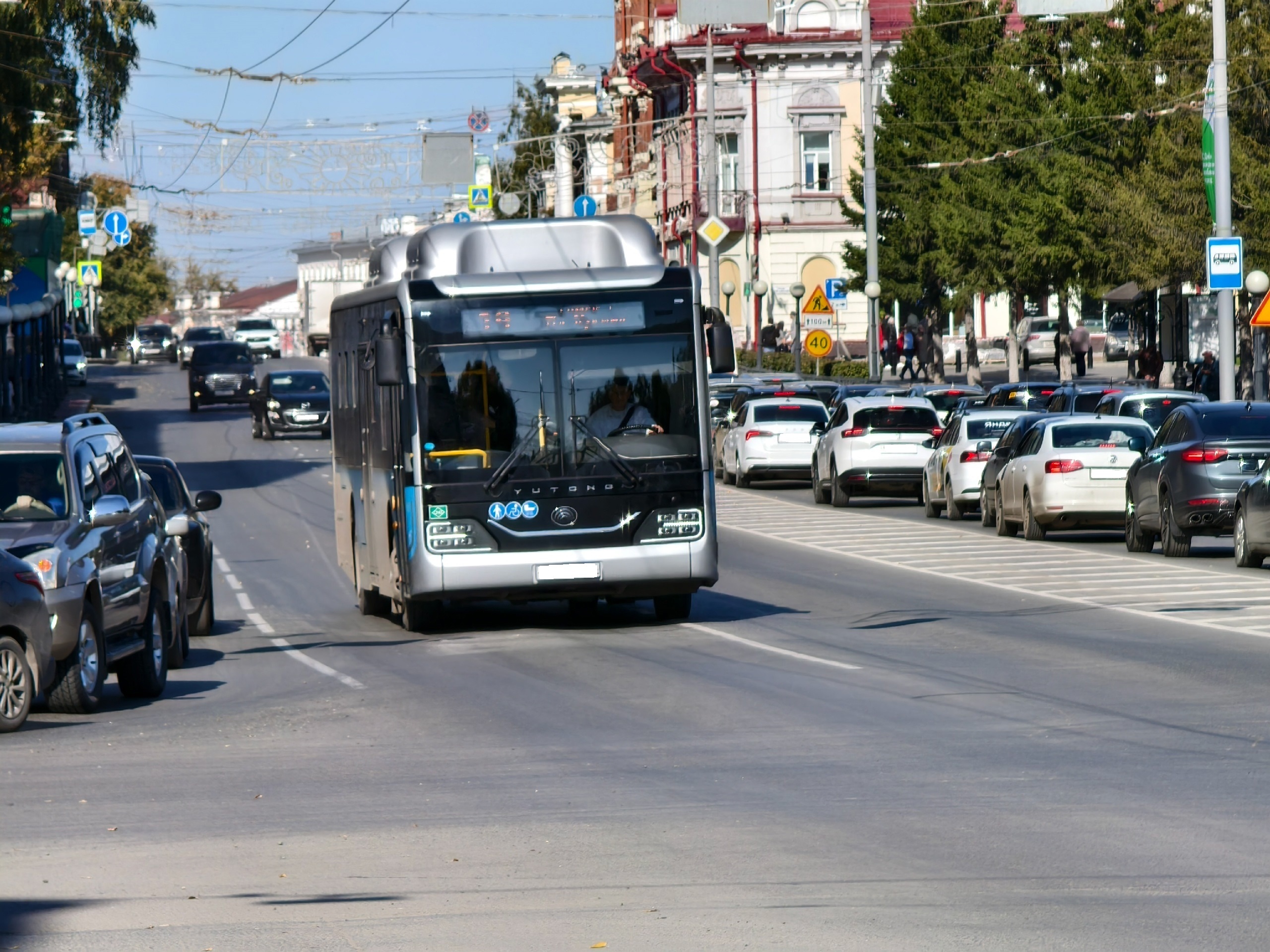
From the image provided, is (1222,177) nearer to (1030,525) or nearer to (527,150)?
(1030,525)

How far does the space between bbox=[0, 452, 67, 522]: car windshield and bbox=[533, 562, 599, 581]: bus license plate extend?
15.4 ft

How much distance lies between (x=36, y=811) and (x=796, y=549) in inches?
752

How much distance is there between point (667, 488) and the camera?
18.1m

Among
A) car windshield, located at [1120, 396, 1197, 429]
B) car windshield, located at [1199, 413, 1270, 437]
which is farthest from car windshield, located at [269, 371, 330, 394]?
car windshield, located at [1199, 413, 1270, 437]

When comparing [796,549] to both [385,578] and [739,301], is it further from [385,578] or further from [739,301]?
[739,301]

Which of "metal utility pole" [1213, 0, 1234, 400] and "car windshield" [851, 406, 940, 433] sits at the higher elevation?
"metal utility pole" [1213, 0, 1234, 400]

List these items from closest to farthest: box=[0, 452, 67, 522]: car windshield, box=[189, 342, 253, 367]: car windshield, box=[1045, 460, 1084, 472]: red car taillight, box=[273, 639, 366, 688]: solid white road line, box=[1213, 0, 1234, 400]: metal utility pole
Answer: box=[0, 452, 67, 522]: car windshield < box=[273, 639, 366, 688]: solid white road line < box=[1045, 460, 1084, 472]: red car taillight < box=[1213, 0, 1234, 400]: metal utility pole < box=[189, 342, 253, 367]: car windshield

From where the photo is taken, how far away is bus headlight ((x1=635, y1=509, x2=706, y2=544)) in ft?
59.4

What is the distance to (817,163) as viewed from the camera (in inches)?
3191

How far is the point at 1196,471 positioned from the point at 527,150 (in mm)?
94137

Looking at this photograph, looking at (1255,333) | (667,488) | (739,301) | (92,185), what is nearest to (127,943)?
(667,488)

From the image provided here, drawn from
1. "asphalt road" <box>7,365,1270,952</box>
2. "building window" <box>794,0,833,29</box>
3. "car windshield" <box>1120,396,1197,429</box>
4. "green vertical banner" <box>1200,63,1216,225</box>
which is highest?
"building window" <box>794,0,833,29</box>

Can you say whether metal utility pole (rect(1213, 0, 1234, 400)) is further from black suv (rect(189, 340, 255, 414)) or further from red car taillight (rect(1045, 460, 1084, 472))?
black suv (rect(189, 340, 255, 414))

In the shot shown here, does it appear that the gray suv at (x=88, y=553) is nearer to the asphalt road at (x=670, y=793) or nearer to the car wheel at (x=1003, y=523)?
the asphalt road at (x=670, y=793)
